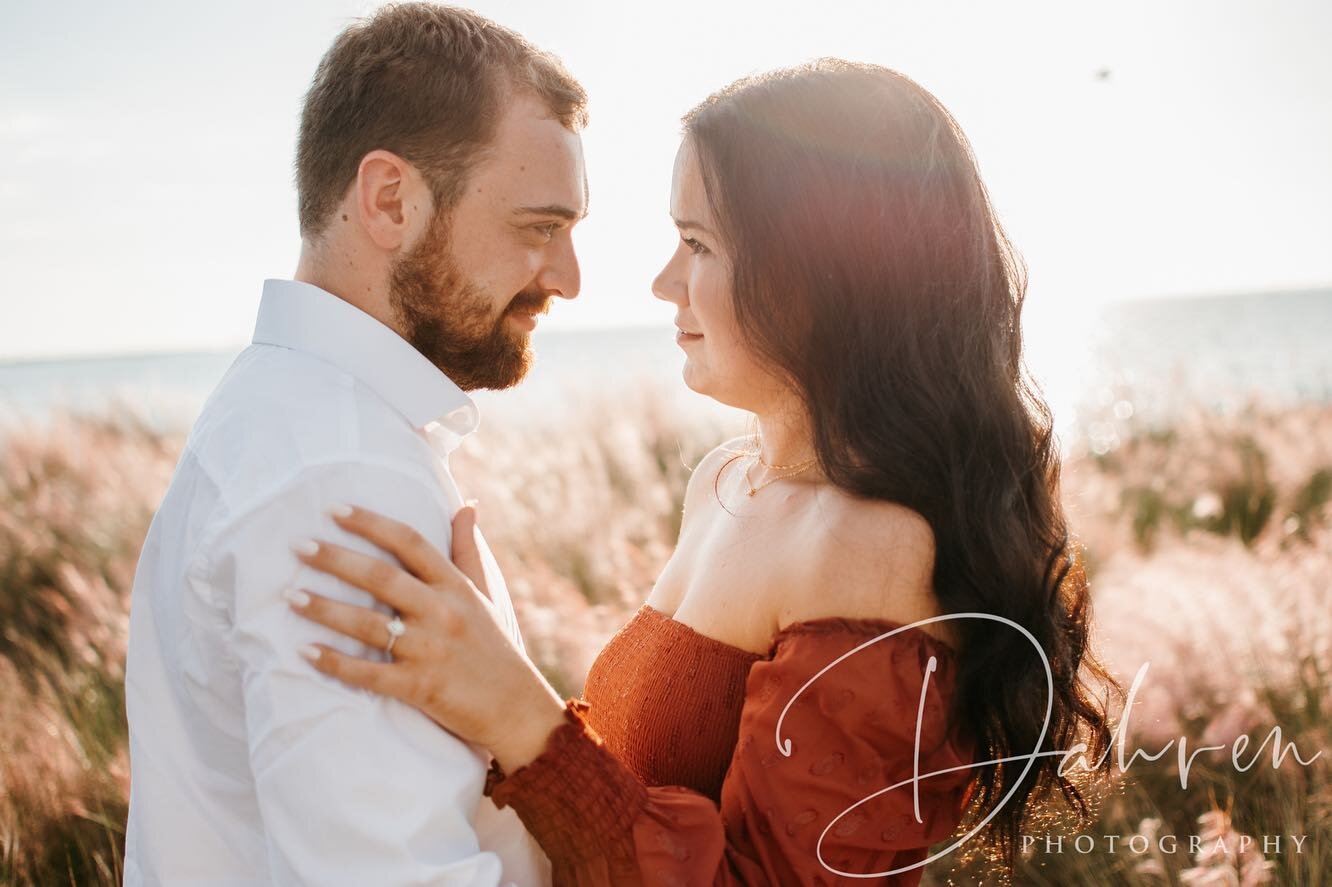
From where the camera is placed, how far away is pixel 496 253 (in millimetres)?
2432

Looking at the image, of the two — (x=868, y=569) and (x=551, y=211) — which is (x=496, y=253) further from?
(x=868, y=569)

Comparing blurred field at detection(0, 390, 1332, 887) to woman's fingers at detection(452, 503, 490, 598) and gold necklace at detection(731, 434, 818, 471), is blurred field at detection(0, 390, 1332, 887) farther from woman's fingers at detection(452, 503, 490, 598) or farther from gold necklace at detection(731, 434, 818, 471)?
woman's fingers at detection(452, 503, 490, 598)

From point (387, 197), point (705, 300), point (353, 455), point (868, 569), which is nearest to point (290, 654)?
point (353, 455)

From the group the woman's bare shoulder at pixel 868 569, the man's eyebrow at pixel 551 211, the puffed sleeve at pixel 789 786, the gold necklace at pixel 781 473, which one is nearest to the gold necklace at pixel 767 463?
the gold necklace at pixel 781 473

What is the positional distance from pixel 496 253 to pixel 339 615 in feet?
A: 3.41

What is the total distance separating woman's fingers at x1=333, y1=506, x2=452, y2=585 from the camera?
1750 millimetres

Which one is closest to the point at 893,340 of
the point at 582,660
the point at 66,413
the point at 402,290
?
the point at 402,290

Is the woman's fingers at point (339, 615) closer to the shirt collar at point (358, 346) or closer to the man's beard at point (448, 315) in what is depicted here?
the shirt collar at point (358, 346)

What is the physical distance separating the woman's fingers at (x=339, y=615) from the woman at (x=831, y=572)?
15 cm

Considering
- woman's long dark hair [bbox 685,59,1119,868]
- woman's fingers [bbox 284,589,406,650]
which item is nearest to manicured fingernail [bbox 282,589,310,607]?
woman's fingers [bbox 284,589,406,650]

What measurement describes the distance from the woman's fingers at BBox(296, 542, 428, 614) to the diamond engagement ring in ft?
0.09

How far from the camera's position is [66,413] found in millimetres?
11953

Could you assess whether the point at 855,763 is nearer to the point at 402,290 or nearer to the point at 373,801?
the point at 373,801

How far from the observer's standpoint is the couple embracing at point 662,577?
175 centimetres
